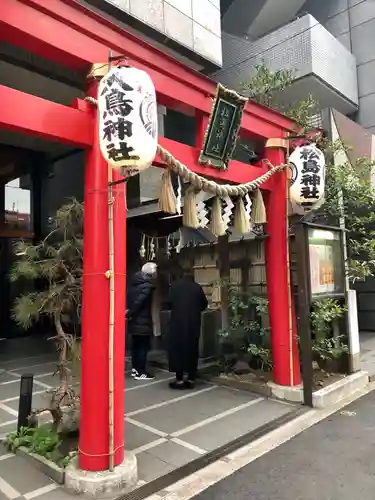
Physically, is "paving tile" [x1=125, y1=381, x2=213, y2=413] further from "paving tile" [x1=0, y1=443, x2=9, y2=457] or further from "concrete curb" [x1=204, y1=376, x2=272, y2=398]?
"paving tile" [x1=0, y1=443, x2=9, y2=457]

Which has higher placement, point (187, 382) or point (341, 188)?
point (341, 188)

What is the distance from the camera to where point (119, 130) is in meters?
3.71

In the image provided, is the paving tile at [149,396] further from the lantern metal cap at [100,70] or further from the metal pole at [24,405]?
the lantern metal cap at [100,70]

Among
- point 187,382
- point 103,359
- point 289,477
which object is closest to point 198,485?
point 289,477

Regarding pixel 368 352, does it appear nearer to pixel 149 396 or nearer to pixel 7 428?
pixel 149 396

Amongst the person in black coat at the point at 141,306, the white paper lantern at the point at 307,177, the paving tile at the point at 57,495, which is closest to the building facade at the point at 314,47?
the white paper lantern at the point at 307,177

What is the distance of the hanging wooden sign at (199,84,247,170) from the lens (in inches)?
221

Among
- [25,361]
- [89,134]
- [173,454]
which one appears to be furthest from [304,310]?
[25,361]

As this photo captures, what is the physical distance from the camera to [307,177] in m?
6.62

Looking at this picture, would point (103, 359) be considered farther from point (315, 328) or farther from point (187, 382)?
point (315, 328)

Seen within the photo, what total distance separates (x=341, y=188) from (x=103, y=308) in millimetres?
5813

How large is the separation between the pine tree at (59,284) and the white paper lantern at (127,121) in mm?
1461

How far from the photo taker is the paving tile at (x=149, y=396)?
6.72 metres

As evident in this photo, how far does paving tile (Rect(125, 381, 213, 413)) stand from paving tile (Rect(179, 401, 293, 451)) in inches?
52.9
